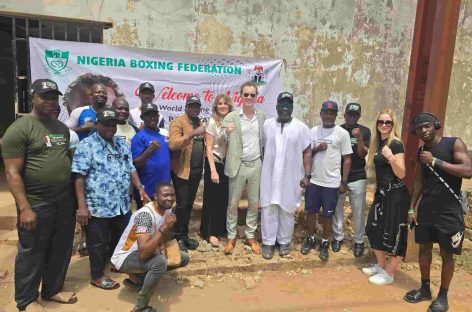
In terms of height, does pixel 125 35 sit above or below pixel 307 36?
below

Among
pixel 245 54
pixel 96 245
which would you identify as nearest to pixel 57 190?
pixel 96 245

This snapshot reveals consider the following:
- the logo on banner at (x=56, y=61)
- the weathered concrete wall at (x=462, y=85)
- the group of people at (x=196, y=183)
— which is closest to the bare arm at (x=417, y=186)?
the group of people at (x=196, y=183)

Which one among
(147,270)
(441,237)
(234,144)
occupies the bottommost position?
(147,270)

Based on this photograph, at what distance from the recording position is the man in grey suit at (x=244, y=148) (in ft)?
14.5

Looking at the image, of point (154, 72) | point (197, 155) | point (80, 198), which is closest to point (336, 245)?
point (197, 155)

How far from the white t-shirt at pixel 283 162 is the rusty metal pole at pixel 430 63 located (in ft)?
4.20

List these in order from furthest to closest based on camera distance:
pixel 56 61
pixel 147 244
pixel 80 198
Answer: pixel 56 61, pixel 80 198, pixel 147 244

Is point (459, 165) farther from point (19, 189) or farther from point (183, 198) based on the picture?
point (19, 189)

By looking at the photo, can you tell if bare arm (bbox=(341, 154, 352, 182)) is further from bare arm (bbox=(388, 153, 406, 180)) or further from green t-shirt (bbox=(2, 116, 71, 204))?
green t-shirt (bbox=(2, 116, 71, 204))

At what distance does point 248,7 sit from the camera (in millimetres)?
6219

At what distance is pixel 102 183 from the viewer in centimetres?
363

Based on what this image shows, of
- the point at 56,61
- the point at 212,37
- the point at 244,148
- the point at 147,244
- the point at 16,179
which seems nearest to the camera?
the point at 16,179

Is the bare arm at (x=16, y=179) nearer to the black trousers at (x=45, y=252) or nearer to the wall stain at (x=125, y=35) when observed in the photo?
the black trousers at (x=45, y=252)

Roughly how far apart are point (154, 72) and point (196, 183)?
6.77ft
